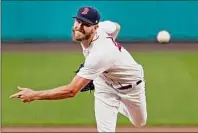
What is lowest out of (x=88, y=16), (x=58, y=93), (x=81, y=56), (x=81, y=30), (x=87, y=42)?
(x=81, y=56)

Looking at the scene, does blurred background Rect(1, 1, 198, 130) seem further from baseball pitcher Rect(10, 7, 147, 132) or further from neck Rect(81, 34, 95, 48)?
neck Rect(81, 34, 95, 48)

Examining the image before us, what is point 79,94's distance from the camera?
10.2m

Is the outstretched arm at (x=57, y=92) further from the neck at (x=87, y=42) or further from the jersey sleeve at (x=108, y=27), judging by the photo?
the jersey sleeve at (x=108, y=27)

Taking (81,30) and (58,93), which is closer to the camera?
(58,93)

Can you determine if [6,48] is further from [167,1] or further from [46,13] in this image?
[167,1]

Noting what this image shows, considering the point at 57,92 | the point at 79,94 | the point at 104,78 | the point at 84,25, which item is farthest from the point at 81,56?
the point at 57,92

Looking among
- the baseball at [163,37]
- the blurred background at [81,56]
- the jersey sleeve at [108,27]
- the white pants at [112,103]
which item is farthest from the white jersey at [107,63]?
the baseball at [163,37]

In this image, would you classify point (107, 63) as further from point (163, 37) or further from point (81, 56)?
point (163, 37)

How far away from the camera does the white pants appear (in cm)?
571

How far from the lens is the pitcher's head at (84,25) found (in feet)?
17.2

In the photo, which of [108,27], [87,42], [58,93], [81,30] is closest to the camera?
[58,93]

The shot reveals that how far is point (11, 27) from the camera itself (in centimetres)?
1678

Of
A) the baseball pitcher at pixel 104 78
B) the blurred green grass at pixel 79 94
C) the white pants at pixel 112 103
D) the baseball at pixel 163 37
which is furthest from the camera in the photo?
the baseball at pixel 163 37

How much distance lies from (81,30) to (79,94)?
197 inches
